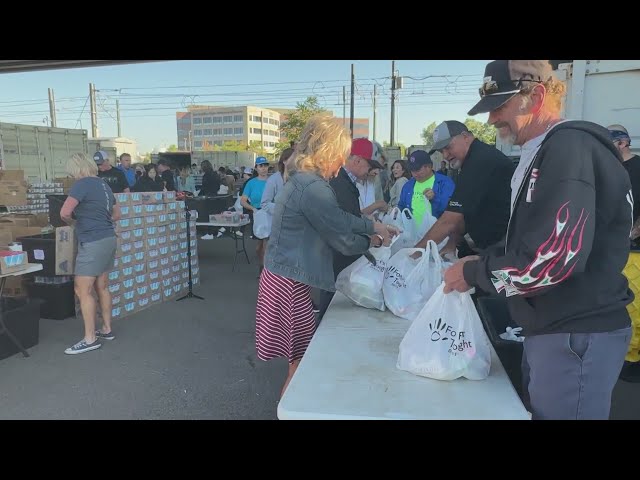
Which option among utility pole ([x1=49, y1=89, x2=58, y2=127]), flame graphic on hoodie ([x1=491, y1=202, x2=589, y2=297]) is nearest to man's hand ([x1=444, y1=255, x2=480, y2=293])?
flame graphic on hoodie ([x1=491, y1=202, x2=589, y2=297])

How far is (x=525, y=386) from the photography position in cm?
161

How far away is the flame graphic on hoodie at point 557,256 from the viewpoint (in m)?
1.18

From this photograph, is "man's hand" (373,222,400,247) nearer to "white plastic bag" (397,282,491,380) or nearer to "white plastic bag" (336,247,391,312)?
"white plastic bag" (336,247,391,312)

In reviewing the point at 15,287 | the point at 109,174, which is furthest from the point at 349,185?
the point at 109,174

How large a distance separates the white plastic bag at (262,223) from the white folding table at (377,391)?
3794 millimetres

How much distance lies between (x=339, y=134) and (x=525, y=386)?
135 centimetres

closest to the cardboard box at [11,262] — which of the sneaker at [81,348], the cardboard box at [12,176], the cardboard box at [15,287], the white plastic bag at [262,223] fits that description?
the sneaker at [81,348]

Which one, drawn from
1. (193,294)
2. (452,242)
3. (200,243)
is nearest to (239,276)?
(193,294)

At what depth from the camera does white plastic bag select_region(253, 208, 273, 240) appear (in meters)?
5.68

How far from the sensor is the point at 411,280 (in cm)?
231

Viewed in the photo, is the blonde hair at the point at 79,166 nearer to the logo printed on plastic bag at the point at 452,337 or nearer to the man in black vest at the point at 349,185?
the man in black vest at the point at 349,185

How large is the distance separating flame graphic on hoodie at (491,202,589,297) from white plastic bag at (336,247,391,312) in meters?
1.18

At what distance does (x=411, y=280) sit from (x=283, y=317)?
0.66m

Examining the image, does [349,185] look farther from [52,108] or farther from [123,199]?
[52,108]
